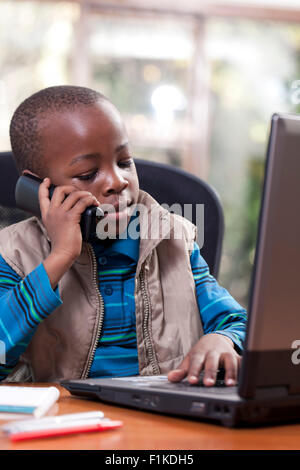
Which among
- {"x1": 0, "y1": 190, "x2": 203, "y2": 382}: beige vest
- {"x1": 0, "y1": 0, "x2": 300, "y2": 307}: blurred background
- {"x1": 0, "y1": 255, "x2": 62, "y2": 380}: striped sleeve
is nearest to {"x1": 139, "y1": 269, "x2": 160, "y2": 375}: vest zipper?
{"x1": 0, "y1": 190, "x2": 203, "y2": 382}: beige vest

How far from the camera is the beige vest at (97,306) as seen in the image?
1055 millimetres

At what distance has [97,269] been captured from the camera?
111cm

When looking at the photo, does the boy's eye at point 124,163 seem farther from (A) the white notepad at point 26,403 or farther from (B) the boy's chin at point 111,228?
(A) the white notepad at point 26,403

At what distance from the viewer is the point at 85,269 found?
1.09m

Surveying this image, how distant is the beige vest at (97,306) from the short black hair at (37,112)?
12 cm

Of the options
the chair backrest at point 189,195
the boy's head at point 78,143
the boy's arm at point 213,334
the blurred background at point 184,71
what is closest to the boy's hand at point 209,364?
the boy's arm at point 213,334

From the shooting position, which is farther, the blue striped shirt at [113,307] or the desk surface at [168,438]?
the blue striped shirt at [113,307]

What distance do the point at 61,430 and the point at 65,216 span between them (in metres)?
0.48

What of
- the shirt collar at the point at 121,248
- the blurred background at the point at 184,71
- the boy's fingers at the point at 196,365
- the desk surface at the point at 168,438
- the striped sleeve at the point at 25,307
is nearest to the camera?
the desk surface at the point at 168,438

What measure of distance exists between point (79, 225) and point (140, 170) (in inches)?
14.1

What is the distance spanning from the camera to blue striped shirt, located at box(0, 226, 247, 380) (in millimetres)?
927

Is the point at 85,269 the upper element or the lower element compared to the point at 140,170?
lower
